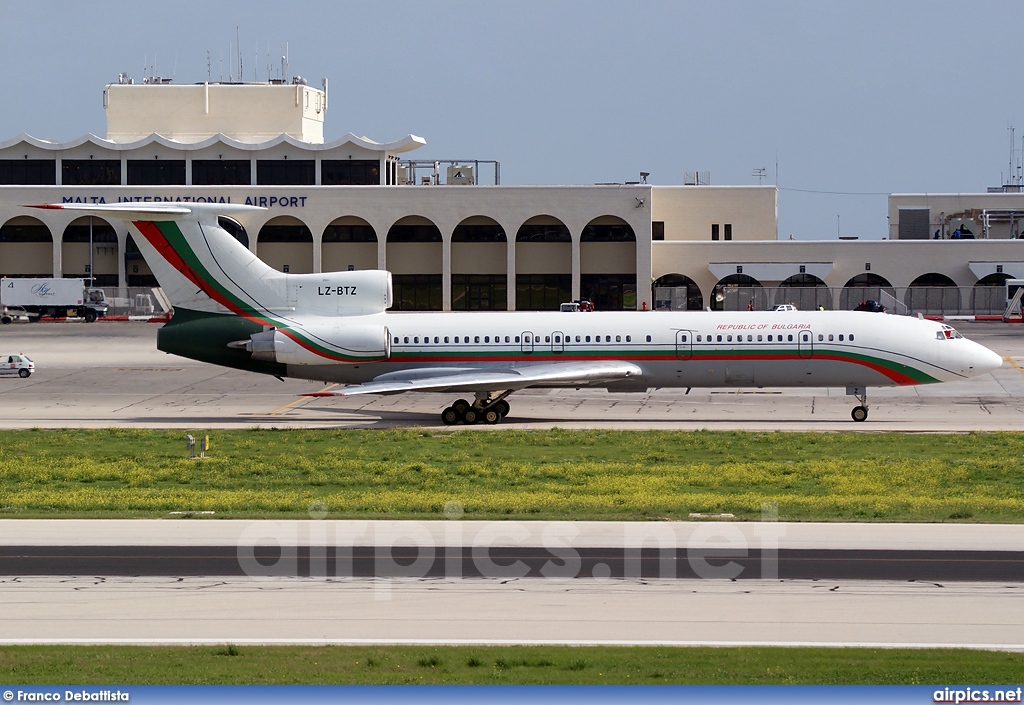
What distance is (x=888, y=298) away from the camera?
96250 millimetres

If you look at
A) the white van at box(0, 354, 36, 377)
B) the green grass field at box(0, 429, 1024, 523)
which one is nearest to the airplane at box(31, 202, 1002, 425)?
the green grass field at box(0, 429, 1024, 523)

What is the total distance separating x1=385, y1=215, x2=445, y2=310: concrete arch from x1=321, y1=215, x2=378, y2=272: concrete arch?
143 cm

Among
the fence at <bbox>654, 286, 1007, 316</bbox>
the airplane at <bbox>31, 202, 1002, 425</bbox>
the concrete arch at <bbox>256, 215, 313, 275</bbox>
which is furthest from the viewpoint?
the fence at <bbox>654, 286, 1007, 316</bbox>

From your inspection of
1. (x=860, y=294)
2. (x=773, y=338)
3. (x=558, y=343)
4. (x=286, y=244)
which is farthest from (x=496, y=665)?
(x=860, y=294)

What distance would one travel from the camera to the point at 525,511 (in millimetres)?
23250

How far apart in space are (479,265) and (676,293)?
15.1 meters

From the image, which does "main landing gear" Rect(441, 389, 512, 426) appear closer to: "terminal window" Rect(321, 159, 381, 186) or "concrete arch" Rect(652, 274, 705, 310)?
"concrete arch" Rect(652, 274, 705, 310)

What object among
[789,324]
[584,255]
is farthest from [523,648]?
[584,255]

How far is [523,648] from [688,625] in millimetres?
2295

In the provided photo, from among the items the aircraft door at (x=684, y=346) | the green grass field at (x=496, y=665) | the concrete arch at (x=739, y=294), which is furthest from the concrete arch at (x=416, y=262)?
the green grass field at (x=496, y=665)

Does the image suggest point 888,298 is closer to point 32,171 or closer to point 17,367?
point 17,367

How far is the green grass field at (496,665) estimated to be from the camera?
42.9ft

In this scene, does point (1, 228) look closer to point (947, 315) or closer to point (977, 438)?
point (947, 315)

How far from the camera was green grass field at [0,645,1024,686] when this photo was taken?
13.1 m
